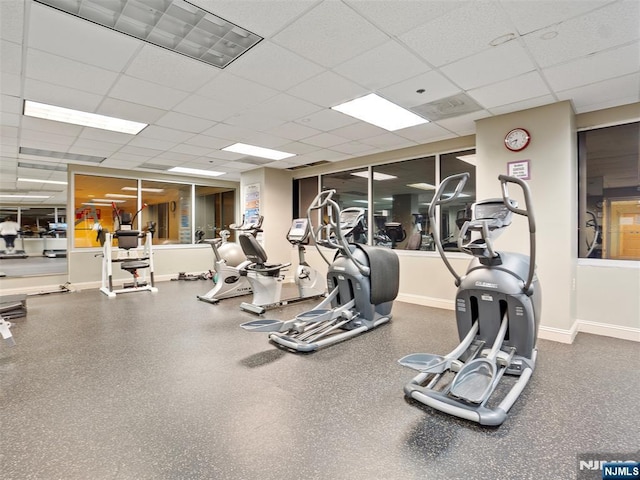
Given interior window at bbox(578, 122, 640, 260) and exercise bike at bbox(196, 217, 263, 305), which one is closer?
interior window at bbox(578, 122, 640, 260)

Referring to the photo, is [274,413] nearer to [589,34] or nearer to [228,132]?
[589,34]

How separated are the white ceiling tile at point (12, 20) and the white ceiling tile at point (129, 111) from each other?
1139 millimetres

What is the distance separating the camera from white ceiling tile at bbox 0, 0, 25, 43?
2047 millimetres

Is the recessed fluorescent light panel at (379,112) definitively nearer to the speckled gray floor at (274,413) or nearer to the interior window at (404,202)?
the interior window at (404,202)

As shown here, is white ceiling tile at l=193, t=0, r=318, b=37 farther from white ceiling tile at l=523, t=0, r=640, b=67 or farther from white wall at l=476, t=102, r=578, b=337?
white wall at l=476, t=102, r=578, b=337

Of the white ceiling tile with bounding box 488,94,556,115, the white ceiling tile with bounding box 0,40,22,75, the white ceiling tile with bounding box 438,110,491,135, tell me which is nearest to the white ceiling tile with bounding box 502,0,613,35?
the white ceiling tile with bounding box 488,94,556,115

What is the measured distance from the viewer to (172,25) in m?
2.31

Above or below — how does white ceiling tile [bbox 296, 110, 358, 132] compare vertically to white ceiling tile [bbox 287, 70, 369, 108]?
above

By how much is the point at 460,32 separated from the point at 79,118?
4.39 m

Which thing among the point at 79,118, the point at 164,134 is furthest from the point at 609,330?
the point at 79,118

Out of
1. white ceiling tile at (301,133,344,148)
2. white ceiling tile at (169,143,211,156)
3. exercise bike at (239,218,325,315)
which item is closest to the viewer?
exercise bike at (239,218,325,315)

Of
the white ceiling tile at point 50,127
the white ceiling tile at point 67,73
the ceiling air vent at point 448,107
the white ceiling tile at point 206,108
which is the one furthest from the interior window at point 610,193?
the white ceiling tile at point 50,127

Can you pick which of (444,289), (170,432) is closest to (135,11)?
(170,432)

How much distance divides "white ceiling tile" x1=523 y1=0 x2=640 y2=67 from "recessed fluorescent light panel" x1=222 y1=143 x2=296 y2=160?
4090 millimetres
